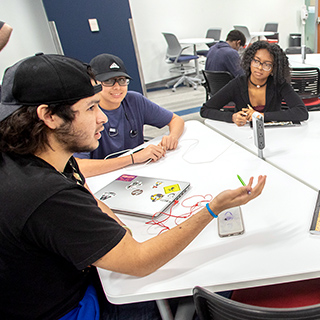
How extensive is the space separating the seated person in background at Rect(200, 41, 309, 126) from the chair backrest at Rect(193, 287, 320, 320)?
140 cm

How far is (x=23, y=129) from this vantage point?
0.75m

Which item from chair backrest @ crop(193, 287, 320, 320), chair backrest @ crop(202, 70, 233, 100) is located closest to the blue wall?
chair backrest @ crop(202, 70, 233, 100)

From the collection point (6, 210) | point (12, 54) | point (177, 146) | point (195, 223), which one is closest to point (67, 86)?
point (6, 210)

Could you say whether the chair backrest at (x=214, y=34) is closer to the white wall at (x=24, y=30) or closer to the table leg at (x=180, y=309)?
the white wall at (x=24, y=30)

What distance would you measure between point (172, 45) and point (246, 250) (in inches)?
226

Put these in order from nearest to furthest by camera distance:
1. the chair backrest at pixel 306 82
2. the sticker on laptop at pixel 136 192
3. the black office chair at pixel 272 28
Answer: the sticker on laptop at pixel 136 192 → the chair backrest at pixel 306 82 → the black office chair at pixel 272 28

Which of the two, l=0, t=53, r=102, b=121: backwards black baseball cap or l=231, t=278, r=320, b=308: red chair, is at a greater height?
l=0, t=53, r=102, b=121: backwards black baseball cap

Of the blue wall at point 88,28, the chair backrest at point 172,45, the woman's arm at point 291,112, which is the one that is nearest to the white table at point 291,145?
the woman's arm at point 291,112

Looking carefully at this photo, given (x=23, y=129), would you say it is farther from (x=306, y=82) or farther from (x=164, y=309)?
(x=306, y=82)

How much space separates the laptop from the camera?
1.13m

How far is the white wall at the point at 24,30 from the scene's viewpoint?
311 cm

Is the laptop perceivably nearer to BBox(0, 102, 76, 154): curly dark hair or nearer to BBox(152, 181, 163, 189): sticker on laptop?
BBox(152, 181, 163, 189): sticker on laptop

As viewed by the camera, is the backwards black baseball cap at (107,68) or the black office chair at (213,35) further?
the black office chair at (213,35)

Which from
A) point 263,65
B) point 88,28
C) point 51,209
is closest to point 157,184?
point 51,209
